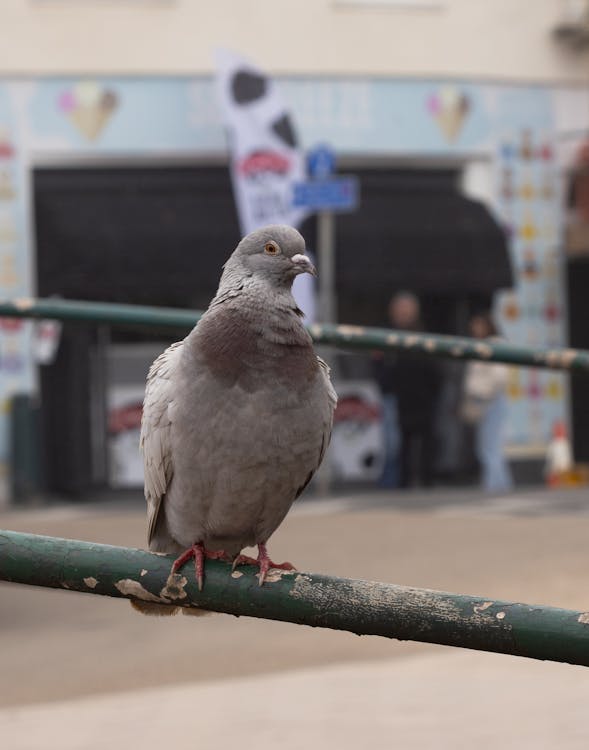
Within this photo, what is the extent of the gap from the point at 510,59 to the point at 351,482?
4260mm

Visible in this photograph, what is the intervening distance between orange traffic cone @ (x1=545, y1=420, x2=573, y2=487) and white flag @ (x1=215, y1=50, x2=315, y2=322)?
2845 mm

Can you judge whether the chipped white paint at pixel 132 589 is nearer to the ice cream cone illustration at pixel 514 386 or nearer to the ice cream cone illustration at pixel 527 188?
the ice cream cone illustration at pixel 514 386

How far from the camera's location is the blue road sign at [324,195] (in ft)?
40.3

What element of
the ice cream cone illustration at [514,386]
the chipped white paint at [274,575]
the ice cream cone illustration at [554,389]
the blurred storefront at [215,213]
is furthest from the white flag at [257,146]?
the chipped white paint at [274,575]

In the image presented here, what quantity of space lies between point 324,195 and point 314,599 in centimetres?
1076

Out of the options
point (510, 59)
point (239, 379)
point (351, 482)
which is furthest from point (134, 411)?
point (239, 379)

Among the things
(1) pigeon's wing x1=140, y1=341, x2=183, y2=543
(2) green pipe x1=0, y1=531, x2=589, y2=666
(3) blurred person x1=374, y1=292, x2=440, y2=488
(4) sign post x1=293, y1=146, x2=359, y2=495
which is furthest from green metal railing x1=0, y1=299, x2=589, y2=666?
(3) blurred person x1=374, y1=292, x2=440, y2=488

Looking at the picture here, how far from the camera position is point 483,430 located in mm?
14117

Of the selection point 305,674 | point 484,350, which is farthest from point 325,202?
point 484,350

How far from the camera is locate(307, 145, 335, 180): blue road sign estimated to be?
12922 mm

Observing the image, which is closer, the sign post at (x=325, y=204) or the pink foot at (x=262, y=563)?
the pink foot at (x=262, y=563)

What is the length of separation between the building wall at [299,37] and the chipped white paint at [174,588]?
484 inches

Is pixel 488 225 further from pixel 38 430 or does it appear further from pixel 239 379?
pixel 239 379

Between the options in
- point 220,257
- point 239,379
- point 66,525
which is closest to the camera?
point 239,379
